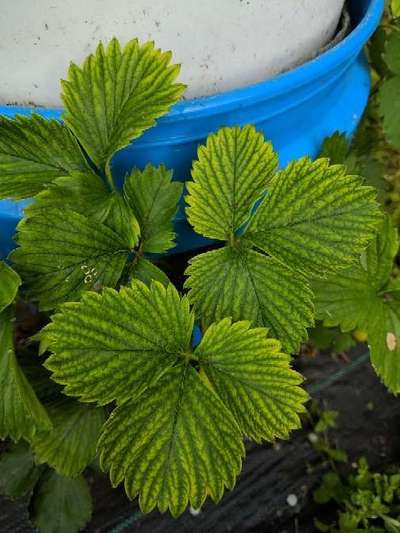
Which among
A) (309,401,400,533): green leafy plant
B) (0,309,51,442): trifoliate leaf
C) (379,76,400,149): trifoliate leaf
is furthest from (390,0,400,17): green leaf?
(309,401,400,533): green leafy plant

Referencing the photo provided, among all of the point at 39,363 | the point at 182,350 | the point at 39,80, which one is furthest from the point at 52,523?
the point at 39,80

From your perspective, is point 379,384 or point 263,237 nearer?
point 263,237

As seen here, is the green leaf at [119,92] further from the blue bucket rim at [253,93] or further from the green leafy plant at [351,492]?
the green leafy plant at [351,492]

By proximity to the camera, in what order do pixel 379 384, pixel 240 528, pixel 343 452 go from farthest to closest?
pixel 379 384 < pixel 343 452 < pixel 240 528

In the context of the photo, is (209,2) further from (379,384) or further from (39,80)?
(379,384)

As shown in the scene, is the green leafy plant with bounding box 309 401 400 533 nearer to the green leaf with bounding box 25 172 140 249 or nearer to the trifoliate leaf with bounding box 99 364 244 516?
the trifoliate leaf with bounding box 99 364 244 516

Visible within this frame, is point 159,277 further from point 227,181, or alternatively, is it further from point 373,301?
point 373,301

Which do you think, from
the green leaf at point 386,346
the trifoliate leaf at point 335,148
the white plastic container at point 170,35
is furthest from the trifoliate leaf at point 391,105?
the green leaf at point 386,346
